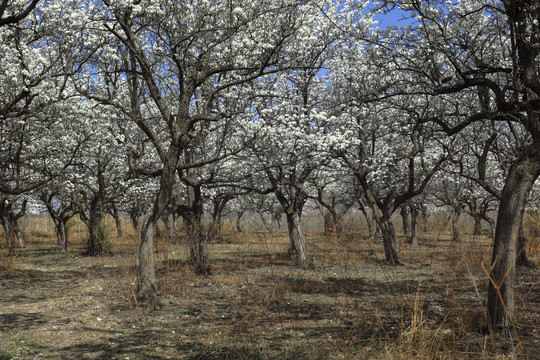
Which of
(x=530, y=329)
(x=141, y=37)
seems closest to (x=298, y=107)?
(x=141, y=37)

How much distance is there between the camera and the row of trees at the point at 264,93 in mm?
7484

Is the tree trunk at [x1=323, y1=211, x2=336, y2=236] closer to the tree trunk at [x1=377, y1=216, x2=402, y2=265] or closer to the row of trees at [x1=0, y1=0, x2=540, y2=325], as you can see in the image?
the row of trees at [x1=0, y1=0, x2=540, y2=325]

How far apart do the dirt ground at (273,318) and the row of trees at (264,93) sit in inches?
30.7

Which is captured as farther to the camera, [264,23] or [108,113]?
[108,113]

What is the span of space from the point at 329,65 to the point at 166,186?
9.98 metres

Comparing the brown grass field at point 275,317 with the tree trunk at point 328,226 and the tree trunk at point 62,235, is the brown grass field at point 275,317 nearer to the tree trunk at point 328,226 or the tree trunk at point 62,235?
the tree trunk at point 328,226

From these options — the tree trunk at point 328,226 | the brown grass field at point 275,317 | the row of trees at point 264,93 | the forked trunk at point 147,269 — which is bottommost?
the brown grass field at point 275,317

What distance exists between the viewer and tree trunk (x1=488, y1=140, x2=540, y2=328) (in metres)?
6.27

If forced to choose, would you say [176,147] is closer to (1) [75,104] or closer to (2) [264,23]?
(2) [264,23]

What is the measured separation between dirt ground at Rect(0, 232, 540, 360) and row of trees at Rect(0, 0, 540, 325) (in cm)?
78

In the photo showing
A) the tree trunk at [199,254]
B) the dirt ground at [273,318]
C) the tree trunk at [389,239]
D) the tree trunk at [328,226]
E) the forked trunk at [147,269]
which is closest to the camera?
the dirt ground at [273,318]

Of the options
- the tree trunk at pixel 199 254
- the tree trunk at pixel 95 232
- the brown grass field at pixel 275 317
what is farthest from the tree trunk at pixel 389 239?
the tree trunk at pixel 95 232

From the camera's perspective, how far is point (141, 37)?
12.9 m

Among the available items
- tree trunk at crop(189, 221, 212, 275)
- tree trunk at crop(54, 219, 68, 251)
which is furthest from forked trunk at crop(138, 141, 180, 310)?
tree trunk at crop(54, 219, 68, 251)
